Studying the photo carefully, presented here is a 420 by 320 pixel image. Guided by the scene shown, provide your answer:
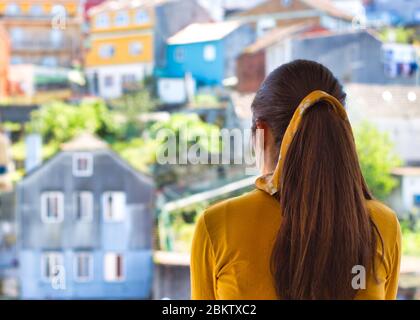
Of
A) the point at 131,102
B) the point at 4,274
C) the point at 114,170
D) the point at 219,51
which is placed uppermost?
the point at 219,51

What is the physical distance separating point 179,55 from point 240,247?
243 cm

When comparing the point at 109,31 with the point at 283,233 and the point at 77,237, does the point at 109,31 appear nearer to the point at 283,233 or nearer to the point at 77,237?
the point at 77,237

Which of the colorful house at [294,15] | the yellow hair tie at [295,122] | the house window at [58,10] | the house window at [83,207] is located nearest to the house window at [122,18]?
the house window at [58,10]

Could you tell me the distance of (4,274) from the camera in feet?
11.6

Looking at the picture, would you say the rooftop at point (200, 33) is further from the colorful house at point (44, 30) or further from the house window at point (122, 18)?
the colorful house at point (44, 30)

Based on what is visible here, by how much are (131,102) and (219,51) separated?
1.69 feet

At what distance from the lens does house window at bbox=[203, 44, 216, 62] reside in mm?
3257

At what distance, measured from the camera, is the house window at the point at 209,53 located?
3257 mm

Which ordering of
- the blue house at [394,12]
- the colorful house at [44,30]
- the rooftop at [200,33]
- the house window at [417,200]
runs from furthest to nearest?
the house window at [417,200] < the colorful house at [44,30] < the rooftop at [200,33] < the blue house at [394,12]

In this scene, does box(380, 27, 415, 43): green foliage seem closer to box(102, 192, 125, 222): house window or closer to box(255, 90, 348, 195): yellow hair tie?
box(102, 192, 125, 222): house window

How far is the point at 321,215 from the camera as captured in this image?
33.5 inches

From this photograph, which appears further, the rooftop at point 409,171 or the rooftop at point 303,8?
the rooftop at point 409,171

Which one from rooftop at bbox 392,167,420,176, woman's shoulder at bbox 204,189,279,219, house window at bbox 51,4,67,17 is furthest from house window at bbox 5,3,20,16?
woman's shoulder at bbox 204,189,279,219
